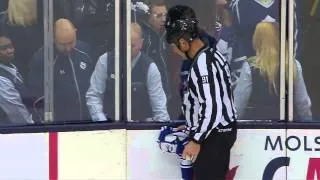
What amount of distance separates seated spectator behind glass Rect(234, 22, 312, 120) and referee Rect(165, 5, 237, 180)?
1.39ft

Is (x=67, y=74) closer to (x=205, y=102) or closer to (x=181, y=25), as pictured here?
(x=181, y=25)

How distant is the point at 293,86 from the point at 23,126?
186 centimetres

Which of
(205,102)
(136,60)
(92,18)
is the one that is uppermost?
(92,18)

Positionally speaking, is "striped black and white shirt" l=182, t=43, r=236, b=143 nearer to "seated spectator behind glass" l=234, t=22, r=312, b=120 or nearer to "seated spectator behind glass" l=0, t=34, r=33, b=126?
"seated spectator behind glass" l=234, t=22, r=312, b=120

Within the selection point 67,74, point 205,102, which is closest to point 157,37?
point 67,74

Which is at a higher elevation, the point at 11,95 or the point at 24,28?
the point at 24,28

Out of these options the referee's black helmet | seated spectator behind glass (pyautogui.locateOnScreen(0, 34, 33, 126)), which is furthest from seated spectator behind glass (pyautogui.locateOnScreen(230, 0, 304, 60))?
seated spectator behind glass (pyautogui.locateOnScreen(0, 34, 33, 126))

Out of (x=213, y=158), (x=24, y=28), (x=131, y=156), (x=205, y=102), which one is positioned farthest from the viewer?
(x=131, y=156)

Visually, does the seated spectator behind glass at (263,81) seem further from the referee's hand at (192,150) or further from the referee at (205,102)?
the referee's hand at (192,150)

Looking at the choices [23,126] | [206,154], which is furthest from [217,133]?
[23,126]

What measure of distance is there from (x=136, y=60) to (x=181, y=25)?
550 millimetres

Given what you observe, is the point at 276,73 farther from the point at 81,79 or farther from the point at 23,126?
the point at 23,126

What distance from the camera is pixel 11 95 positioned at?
4723 mm

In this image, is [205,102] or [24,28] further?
[24,28]
